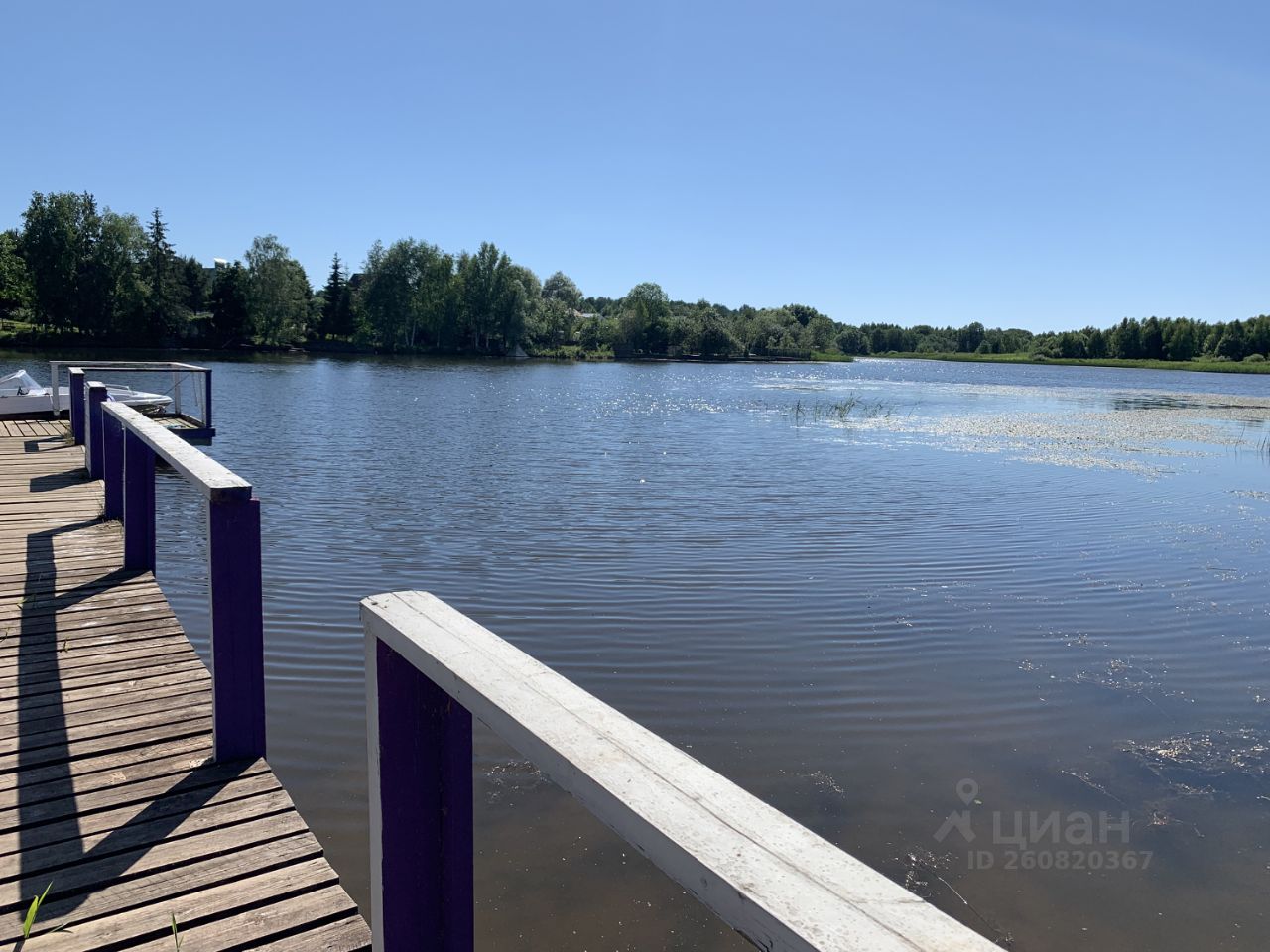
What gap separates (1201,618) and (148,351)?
255 ft

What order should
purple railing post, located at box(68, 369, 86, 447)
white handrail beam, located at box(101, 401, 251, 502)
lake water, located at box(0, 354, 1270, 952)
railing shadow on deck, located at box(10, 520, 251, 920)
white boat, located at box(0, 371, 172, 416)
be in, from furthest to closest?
1. white boat, located at box(0, 371, 172, 416)
2. purple railing post, located at box(68, 369, 86, 447)
3. lake water, located at box(0, 354, 1270, 952)
4. white handrail beam, located at box(101, 401, 251, 502)
5. railing shadow on deck, located at box(10, 520, 251, 920)

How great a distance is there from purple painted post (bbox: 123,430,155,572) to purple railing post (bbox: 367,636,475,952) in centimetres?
415

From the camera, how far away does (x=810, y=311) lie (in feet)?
518

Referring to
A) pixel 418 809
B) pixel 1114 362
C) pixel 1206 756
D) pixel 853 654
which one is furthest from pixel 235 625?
pixel 1114 362

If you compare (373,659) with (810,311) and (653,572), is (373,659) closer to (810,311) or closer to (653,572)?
(653,572)

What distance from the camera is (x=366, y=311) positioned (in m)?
87.3

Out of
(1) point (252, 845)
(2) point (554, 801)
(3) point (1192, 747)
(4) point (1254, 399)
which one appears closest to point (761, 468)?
(3) point (1192, 747)

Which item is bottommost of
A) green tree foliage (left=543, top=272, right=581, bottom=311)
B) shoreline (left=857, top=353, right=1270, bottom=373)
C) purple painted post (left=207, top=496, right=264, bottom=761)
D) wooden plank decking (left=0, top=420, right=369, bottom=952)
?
wooden plank decking (left=0, top=420, right=369, bottom=952)

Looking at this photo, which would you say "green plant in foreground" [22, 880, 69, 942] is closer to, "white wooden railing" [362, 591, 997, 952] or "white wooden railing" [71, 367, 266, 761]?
"white wooden railing" [71, 367, 266, 761]

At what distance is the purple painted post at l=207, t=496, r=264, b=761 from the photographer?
319 centimetres

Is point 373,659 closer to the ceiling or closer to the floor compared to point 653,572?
closer to the ceiling

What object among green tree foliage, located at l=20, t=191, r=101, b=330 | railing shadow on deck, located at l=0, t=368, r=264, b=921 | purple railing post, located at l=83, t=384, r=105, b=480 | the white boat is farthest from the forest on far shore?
railing shadow on deck, located at l=0, t=368, r=264, b=921

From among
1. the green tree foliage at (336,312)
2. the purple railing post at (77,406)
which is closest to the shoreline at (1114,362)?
the green tree foliage at (336,312)

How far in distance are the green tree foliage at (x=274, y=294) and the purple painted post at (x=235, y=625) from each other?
80.9 meters
